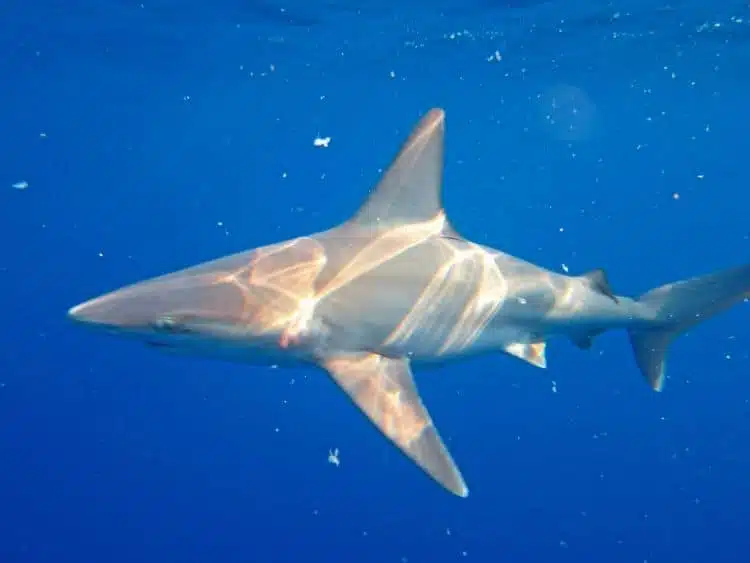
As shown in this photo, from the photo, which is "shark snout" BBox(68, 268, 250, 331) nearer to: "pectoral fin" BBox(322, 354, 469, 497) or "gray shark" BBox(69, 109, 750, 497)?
"gray shark" BBox(69, 109, 750, 497)

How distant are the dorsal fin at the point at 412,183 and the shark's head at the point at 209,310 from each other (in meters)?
1.02

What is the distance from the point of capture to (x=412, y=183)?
19.8ft

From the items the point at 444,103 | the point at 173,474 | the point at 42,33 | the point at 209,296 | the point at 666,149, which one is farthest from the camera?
the point at 666,149

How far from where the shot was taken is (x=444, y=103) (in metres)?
36.9

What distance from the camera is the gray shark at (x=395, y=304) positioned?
15.3 feet

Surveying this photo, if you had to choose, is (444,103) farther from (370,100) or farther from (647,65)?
(647,65)

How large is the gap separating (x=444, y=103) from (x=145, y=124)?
23778 mm

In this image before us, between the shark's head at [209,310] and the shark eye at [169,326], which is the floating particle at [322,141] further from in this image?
the shark eye at [169,326]

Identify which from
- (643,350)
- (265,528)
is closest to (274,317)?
(643,350)

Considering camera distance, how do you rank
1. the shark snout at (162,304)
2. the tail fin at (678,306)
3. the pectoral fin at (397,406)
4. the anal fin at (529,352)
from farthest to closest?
the tail fin at (678,306), the anal fin at (529,352), the pectoral fin at (397,406), the shark snout at (162,304)

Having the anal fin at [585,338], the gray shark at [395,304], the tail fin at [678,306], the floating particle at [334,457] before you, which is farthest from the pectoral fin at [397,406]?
the floating particle at [334,457]

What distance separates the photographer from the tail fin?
6812 mm

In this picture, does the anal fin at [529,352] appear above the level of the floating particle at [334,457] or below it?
above

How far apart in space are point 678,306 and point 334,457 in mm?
10797
